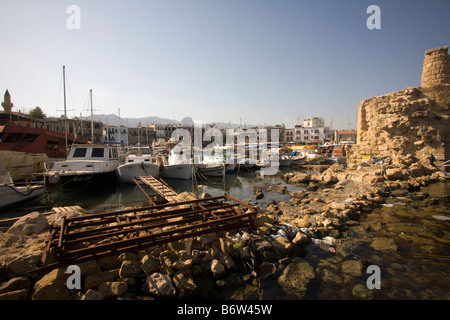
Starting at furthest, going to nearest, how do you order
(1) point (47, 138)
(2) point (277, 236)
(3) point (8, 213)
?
(1) point (47, 138)
(3) point (8, 213)
(2) point (277, 236)

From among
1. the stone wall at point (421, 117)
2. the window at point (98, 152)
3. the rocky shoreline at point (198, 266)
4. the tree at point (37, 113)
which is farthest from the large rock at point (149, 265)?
the tree at point (37, 113)

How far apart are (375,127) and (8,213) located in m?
30.9

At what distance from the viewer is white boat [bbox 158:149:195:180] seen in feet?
75.3

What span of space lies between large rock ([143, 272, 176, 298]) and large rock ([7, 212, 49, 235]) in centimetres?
417

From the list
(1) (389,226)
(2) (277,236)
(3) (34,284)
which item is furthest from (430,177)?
(3) (34,284)

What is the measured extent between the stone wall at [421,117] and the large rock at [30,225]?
2476 centimetres

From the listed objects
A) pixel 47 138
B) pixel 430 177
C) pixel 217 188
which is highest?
pixel 47 138

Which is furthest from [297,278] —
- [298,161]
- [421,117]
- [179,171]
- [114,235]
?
[298,161]

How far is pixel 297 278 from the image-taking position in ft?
17.3

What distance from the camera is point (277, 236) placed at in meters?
6.81

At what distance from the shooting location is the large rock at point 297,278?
16.0ft

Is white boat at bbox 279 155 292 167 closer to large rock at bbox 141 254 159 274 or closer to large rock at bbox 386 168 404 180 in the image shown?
large rock at bbox 386 168 404 180

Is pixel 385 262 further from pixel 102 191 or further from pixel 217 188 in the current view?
pixel 102 191
